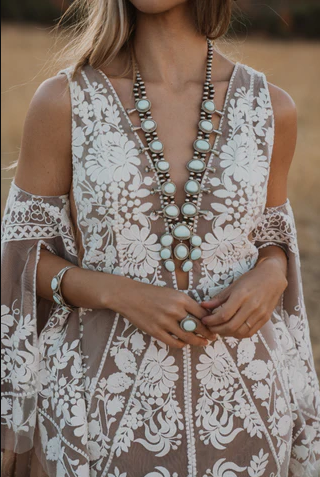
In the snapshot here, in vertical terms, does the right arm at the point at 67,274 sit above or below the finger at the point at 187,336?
above

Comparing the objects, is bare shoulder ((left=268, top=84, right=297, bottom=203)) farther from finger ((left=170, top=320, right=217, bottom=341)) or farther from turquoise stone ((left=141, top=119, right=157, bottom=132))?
finger ((left=170, top=320, right=217, bottom=341))

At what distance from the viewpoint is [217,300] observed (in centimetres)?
202

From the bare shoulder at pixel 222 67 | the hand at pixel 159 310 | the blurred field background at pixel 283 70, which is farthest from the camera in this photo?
the blurred field background at pixel 283 70

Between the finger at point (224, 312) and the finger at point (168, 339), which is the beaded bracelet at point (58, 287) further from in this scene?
the finger at point (224, 312)

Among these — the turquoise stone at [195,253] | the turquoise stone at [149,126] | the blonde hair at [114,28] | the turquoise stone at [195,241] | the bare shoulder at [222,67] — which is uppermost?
the blonde hair at [114,28]

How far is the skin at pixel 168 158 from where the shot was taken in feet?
6.52

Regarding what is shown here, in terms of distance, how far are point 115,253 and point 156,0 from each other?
656 mm

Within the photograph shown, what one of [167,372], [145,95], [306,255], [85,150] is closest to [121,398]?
[167,372]

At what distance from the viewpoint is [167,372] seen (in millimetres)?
2062

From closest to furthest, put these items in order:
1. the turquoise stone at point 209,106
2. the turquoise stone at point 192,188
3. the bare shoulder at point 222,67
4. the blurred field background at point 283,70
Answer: the turquoise stone at point 192,188 → the turquoise stone at point 209,106 → the bare shoulder at point 222,67 → the blurred field background at point 283,70

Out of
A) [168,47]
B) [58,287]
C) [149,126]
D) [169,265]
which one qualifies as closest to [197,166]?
[149,126]

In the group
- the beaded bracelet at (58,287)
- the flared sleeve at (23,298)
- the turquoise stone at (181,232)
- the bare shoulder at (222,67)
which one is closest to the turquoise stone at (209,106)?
the bare shoulder at (222,67)

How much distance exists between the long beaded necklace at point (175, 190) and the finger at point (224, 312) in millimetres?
141

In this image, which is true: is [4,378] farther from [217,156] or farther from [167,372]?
[217,156]
